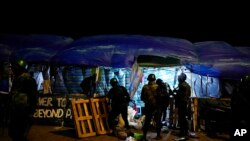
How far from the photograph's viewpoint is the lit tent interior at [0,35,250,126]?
13930 mm

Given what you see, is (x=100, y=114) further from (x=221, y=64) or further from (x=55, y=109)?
(x=221, y=64)

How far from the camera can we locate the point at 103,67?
1462cm

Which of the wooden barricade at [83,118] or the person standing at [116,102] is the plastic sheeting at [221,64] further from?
the wooden barricade at [83,118]

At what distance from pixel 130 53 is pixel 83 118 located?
4.08m

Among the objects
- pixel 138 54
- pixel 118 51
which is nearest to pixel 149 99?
pixel 138 54

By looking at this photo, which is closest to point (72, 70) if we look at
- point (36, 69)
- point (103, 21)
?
point (36, 69)

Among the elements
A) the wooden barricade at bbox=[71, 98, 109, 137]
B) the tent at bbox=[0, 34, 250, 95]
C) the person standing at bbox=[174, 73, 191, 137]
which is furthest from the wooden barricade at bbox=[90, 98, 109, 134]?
the person standing at bbox=[174, 73, 191, 137]

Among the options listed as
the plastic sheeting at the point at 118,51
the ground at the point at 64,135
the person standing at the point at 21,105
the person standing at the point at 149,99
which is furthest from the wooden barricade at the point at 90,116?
the person standing at the point at 21,105

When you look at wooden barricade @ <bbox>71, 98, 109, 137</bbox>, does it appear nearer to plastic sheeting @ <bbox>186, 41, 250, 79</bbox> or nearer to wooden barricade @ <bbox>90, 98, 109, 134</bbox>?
wooden barricade @ <bbox>90, 98, 109, 134</bbox>

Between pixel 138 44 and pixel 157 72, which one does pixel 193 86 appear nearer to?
pixel 157 72

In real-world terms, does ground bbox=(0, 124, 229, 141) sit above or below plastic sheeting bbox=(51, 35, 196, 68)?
below

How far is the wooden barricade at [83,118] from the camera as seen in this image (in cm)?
1130

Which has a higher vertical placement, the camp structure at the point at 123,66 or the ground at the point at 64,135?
the camp structure at the point at 123,66

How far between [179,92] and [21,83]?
6.37m
